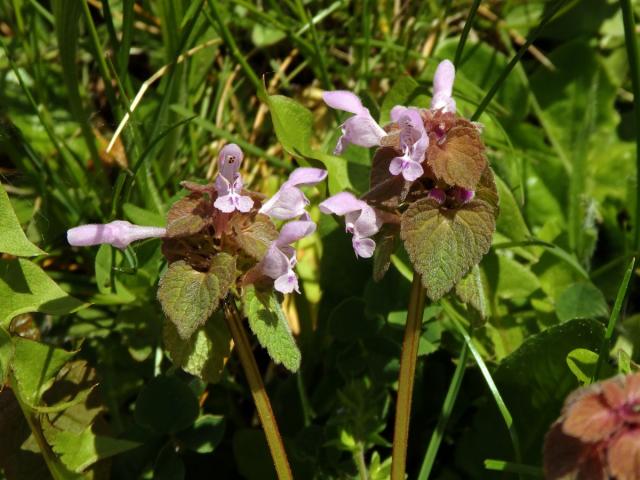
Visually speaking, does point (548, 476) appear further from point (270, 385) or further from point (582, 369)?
point (270, 385)

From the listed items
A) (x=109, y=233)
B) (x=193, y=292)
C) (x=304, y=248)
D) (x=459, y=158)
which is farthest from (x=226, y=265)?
(x=304, y=248)

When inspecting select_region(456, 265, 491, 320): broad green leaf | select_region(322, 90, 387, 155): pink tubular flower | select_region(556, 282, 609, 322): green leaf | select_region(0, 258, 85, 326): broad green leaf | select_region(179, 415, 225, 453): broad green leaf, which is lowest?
select_region(179, 415, 225, 453): broad green leaf

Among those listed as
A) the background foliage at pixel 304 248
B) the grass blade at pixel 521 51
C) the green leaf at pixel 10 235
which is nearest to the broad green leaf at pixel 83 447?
the background foliage at pixel 304 248

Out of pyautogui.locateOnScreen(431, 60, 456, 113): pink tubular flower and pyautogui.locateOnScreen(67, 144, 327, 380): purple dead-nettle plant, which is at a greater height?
pyautogui.locateOnScreen(431, 60, 456, 113): pink tubular flower

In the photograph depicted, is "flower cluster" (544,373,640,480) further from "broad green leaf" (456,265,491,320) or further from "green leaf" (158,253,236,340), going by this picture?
"green leaf" (158,253,236,340)

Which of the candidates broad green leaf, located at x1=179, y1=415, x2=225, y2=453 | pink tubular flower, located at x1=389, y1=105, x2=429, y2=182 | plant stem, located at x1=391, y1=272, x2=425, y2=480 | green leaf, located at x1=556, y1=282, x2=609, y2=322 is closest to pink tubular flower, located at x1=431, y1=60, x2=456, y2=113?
pink tubular flower, located at x1=389, y1=105, x2=429, y2=182

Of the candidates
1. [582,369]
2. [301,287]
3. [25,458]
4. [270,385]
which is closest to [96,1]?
[301,287]
